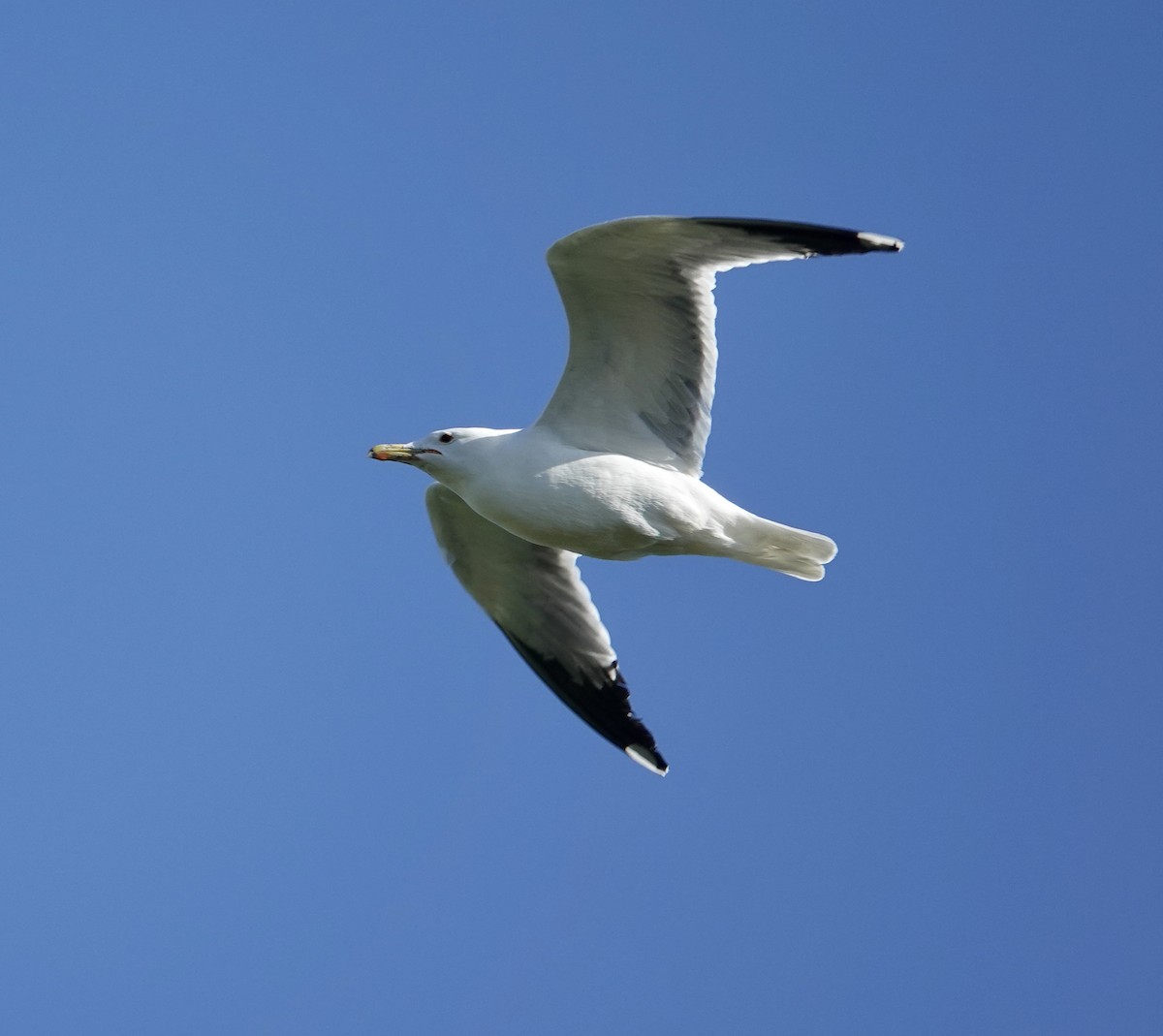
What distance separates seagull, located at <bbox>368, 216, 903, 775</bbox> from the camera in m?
9.84

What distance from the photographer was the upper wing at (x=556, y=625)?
465 inches

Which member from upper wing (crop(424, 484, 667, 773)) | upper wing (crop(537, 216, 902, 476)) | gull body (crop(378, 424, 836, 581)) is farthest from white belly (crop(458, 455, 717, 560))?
upper wing (crop(424, 484, 667, 773))

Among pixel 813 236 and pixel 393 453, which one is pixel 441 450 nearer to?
pixel 393 453

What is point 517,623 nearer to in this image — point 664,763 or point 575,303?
point 664,763

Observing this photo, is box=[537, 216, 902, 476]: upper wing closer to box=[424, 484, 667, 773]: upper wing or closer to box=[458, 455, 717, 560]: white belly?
box=[458, 455, 717, 560]: white belly

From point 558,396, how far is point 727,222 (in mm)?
1475

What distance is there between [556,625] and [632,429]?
6.21ft

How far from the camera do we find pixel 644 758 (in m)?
11.8

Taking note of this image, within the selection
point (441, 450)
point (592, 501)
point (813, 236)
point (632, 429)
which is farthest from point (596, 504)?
point (813, 236)

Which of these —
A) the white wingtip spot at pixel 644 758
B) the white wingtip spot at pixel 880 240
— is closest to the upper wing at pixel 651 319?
the white wingtip spot at pixel 880 240

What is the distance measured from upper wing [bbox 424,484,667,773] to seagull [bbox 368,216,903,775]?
4.24 ft

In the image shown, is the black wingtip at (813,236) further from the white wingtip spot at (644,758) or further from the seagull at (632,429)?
the white wingtip spot at (644,758)

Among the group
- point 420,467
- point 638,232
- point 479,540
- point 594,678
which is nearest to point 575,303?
point 638,232

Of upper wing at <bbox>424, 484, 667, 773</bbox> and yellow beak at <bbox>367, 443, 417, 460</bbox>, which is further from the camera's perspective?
upper wing at <bbox>424, 484, 667, 773</bbox>
